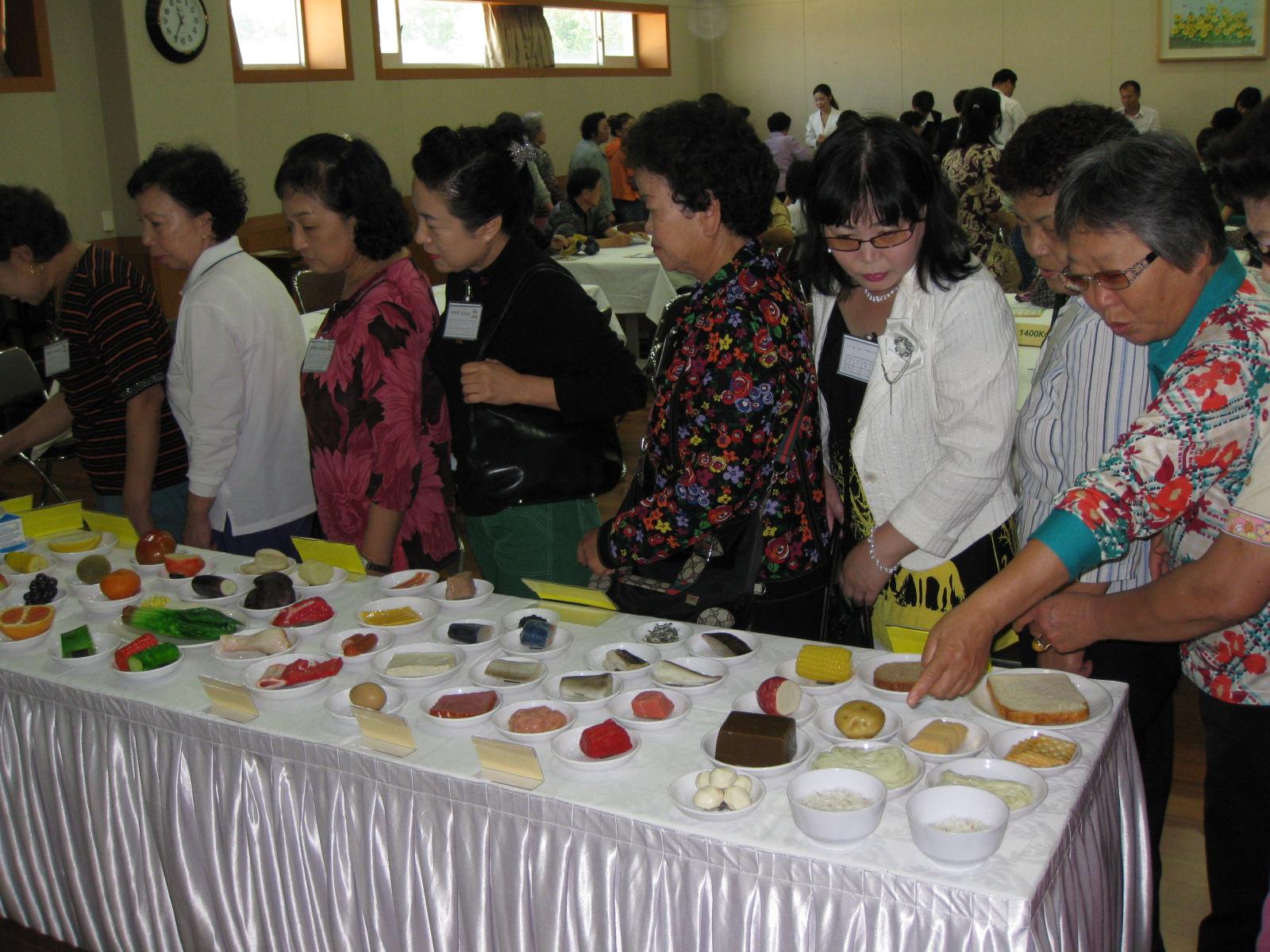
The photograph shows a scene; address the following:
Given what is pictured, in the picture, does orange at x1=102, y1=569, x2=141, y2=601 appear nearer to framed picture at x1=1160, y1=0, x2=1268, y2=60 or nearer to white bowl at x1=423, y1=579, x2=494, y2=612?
white bowl at x1=423, y1=579, x2=494, y2=612

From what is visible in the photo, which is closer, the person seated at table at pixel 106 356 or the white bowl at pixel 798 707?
the white bowl at pixel 798 707

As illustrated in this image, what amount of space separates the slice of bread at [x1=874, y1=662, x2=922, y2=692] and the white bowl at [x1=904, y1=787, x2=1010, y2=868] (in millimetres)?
255

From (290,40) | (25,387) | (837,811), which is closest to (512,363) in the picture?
(837,811)

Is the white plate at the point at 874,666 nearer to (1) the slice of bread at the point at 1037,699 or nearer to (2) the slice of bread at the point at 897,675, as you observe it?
(2) the slice of bread at the point at 897,675

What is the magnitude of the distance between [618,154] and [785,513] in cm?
851

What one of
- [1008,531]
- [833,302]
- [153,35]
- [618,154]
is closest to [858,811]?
[1008,531]

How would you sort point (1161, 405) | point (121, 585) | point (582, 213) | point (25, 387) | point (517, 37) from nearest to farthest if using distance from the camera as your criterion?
point (1161, 405) → point (121, 585) → point (25, 387) → point (582, 213) → point (517, 37)

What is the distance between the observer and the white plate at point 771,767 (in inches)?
51.3

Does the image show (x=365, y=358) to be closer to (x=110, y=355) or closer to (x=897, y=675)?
(x=110, y=355)

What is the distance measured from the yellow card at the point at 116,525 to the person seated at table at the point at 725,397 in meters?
1.03

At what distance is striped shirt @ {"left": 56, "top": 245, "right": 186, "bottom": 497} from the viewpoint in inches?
95.9

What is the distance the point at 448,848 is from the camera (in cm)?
142

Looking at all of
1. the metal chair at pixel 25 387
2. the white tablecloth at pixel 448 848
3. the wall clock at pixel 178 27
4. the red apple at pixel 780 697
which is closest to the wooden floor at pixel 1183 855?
the white tablecloth at pixel 448 848

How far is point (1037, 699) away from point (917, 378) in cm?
55
